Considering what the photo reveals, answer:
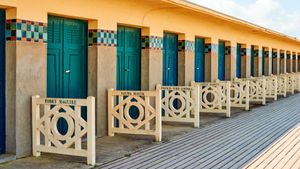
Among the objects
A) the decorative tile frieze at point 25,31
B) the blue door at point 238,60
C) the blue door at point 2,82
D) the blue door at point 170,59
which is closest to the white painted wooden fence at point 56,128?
the blue door at point 2,82

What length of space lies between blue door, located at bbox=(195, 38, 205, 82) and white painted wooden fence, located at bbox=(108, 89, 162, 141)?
5.08 metres

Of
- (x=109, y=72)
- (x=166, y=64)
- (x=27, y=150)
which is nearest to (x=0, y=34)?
(x=27, y=150)

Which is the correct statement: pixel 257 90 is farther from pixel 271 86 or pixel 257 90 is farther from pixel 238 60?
pixel 238 60

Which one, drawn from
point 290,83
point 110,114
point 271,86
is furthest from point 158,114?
point 290,83

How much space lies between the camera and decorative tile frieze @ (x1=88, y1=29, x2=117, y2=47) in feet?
25.8

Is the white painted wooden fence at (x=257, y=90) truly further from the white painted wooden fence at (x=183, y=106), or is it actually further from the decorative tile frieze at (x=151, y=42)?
the white painted wooden fence at (x=183, y=106)

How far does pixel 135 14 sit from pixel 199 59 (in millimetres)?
4387

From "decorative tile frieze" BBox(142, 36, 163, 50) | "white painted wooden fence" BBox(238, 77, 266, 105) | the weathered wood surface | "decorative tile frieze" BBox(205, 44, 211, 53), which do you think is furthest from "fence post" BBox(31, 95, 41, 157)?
"white painted wooden fence" BBox(238, 77, 266, 105)

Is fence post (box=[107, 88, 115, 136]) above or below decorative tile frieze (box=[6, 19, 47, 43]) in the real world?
below

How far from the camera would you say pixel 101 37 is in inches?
313

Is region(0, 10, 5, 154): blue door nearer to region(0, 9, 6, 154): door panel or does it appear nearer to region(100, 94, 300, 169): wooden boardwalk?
region(0, 9, 6, 154): door panel

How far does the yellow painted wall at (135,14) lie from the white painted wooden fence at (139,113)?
1424mm

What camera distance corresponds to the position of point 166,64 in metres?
11.0

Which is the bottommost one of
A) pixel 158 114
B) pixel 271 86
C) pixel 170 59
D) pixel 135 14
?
Answer: pixel 158 114
